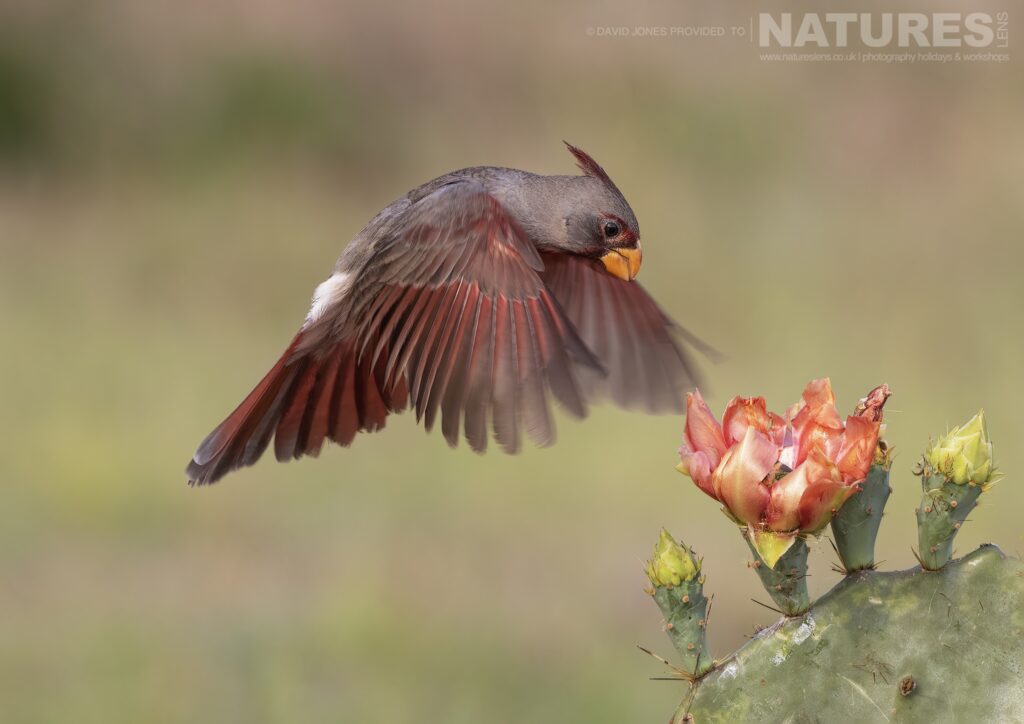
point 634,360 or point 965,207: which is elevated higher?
point 965,207

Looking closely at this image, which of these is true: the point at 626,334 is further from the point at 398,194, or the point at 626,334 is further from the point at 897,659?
the point at 398,194

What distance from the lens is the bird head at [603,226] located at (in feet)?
11.1

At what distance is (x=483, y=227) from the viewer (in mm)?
3170

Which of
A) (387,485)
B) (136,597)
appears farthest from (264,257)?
(136,597)

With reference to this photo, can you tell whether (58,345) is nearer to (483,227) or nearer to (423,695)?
(423,695)

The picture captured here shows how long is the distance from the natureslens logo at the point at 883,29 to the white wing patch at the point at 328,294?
516 cm


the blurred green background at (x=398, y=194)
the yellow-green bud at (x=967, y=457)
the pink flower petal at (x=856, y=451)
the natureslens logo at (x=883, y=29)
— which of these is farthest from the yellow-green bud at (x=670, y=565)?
the natureslens logo at (x=883, y=29)

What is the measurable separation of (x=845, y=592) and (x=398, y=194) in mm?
6669

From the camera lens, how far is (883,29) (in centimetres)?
803

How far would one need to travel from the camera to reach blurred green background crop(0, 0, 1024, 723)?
6531 mm

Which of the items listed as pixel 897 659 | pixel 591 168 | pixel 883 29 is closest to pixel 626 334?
pixel 591 168

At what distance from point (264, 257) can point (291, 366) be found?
5461mm

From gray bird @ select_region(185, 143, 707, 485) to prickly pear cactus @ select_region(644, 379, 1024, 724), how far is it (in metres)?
0.85

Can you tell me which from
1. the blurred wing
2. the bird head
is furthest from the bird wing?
the blurred wing
